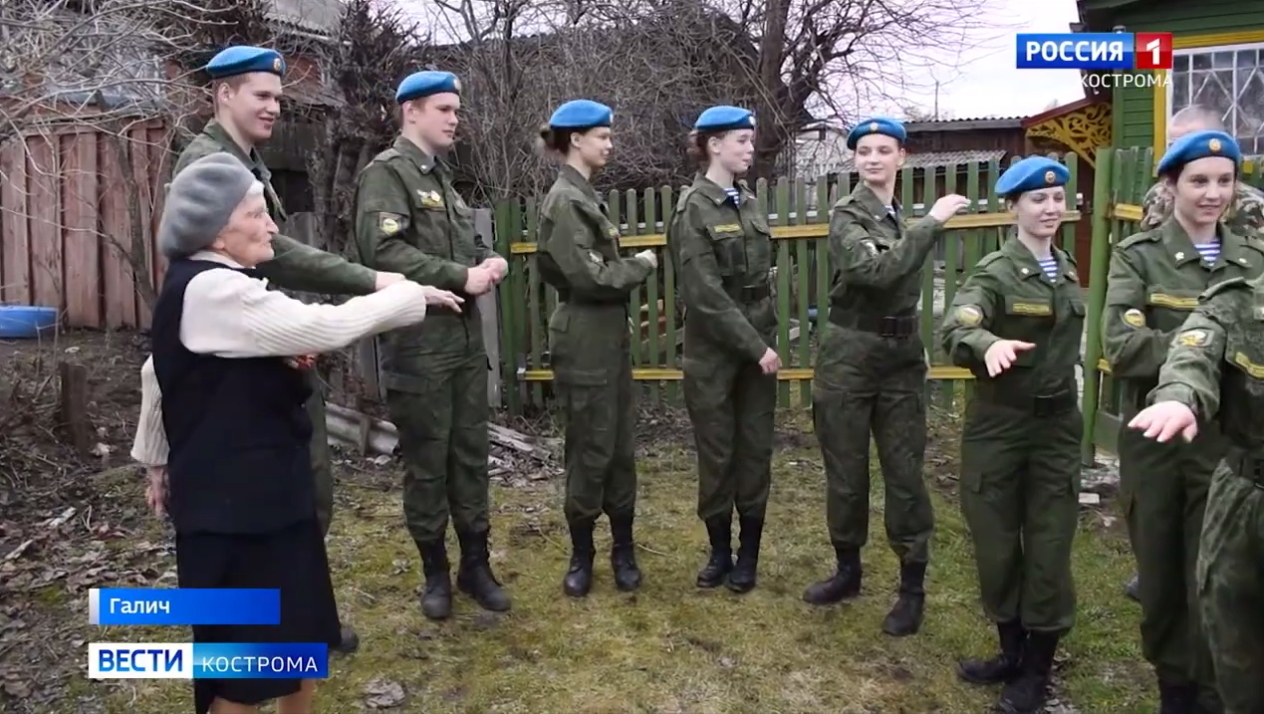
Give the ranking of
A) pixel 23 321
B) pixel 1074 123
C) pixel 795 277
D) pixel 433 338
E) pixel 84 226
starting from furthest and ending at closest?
pixel 1074 123
pixel 795 277
pixel 84 226
pixel 23 321
pixel 433 338

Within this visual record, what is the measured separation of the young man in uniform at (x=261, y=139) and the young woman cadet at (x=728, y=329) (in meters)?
1.54

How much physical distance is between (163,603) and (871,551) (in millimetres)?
3484

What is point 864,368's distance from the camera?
166 inches

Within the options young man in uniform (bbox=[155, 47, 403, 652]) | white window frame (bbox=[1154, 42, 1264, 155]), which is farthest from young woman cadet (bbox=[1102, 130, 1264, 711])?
white window frame (bbox=[1154, 42, 1264, 155])

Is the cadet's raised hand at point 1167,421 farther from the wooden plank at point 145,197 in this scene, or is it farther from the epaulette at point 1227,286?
the wooden plank at point 145,197

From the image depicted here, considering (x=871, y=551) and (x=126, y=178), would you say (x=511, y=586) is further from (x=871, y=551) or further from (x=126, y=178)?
(x=126, y=178)

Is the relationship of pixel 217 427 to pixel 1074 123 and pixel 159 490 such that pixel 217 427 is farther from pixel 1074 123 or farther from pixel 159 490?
pixel 1074 123

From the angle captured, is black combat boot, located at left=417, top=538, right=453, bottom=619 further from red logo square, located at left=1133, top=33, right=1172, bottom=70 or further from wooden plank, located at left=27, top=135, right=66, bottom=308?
red logo square, located at left=1133, top=33, right=1172, bottom=70

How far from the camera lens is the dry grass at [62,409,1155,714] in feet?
12.3

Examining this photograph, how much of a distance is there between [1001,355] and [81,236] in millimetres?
7480

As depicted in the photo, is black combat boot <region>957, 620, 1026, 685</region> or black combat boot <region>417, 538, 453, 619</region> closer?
black combat boot <region>957, 620, 1026, 685</region>

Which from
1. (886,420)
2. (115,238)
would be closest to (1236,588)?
(886,420)

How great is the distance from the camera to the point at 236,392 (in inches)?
101

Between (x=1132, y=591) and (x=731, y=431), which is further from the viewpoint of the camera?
(x=1132, y=591)
